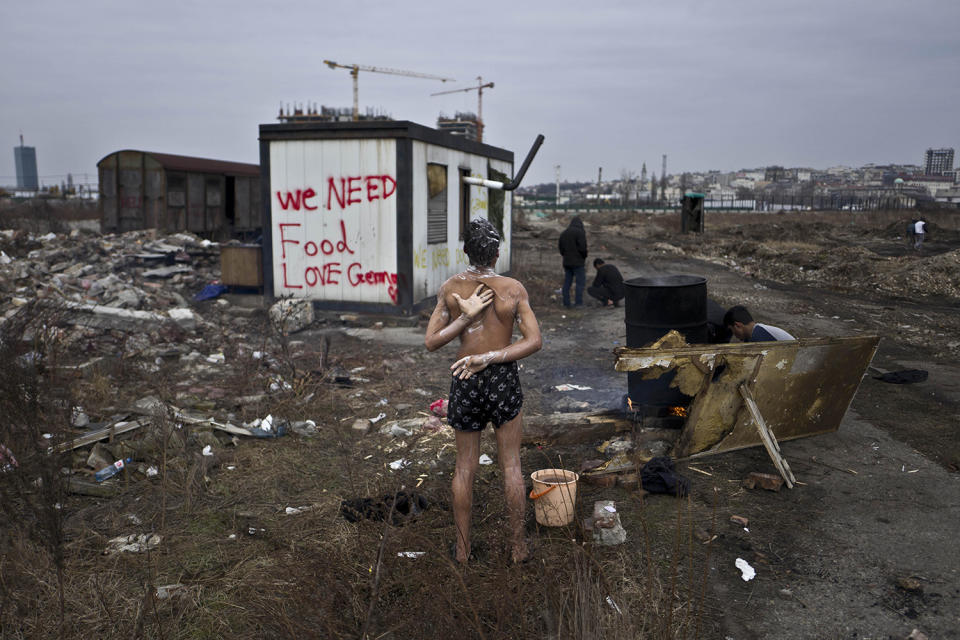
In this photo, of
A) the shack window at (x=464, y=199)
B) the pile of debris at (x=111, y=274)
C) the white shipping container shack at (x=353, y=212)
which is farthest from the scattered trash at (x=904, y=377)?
the pile of debris at (x=111, y=274)

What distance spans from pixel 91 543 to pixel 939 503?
514 centimetres

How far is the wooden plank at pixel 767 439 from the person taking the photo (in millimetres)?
4355

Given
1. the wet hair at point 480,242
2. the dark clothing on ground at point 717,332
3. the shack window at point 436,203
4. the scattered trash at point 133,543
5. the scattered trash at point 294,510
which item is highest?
the shack window at point 436,203

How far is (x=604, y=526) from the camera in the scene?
12.1ft

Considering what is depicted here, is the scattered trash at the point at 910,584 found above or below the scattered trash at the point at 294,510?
above

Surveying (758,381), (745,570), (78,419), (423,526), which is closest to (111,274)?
(78,419)

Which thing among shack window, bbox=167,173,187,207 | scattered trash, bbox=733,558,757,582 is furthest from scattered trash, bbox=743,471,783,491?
shack window, bbox=167,173,187,207

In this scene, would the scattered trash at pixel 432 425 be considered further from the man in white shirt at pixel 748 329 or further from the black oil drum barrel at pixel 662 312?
the man in white shirt at pixel 748 329

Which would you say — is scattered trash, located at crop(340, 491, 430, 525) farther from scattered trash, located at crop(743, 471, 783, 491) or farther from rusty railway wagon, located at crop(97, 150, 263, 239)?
rusty railway wagon, located at crop(97, 150, 263, 239)

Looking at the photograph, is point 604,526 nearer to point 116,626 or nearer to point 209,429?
point 116,626

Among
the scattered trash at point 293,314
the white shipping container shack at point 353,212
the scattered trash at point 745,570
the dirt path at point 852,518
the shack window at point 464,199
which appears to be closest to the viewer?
the dirt path at point 852,518

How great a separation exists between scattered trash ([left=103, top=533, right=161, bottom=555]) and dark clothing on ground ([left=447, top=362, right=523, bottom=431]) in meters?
1.91

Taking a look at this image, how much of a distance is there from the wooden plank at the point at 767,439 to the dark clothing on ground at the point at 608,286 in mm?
7334

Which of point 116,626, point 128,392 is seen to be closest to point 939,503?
point 116,626
